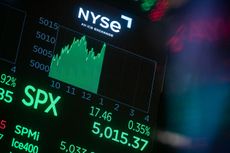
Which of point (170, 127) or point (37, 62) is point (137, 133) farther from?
point (37, 62)

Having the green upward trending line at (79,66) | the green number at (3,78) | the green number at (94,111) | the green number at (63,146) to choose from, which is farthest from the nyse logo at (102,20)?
the green number at (63,146)

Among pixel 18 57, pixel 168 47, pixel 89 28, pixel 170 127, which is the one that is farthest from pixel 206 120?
pixel 18 57

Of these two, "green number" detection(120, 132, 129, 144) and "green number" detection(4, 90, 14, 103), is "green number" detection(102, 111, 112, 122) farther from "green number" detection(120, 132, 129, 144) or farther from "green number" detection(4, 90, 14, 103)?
"green number" detection(4, 90, 14, 103)

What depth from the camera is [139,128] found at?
4484 mm

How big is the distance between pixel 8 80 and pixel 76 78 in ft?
1.41

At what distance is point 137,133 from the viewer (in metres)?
4.47

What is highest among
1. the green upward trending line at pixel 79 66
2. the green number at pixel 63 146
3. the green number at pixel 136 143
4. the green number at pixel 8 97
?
the green upward trending line at pixel 79 66

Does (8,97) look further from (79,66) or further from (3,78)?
(79,66)

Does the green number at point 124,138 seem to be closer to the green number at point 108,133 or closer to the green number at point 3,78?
the green number at point 108,133

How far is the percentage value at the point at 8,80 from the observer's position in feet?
13.7

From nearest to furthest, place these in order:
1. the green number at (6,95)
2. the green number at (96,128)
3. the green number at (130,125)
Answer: the green number at (6,95)
the green number at (96,128)
the green number at (130,125)

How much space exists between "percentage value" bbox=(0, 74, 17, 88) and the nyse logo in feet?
2.04

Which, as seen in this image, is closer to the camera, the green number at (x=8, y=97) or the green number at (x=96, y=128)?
the green number at (x=8, y=97)

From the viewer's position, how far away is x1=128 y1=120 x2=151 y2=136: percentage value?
446cm
